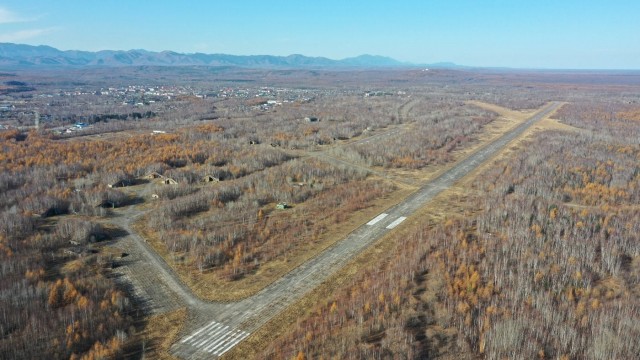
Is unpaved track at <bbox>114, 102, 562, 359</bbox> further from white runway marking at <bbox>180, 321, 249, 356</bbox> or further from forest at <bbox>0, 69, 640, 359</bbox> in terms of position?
forest at <bbox>0, 69, 640, 359</bbox>

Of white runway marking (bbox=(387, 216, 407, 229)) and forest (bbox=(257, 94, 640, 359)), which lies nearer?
forest (bbox=(257, 94, 640, 359))

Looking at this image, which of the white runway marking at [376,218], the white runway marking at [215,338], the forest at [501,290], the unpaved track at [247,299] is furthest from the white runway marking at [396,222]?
the white runway marking at [215,338]

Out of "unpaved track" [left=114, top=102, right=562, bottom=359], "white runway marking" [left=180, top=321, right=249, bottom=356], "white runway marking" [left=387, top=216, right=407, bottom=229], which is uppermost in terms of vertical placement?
"white runway marking" [left=387, top=216, right=407, bottom=229]

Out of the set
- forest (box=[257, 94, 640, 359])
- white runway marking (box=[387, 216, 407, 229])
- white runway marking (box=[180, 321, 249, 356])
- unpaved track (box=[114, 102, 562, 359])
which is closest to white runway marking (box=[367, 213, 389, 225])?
unpaved track (box=[114, 102, 562, 359])

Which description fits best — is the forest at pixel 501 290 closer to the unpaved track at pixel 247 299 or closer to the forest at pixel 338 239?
the forest at pixel 338 239

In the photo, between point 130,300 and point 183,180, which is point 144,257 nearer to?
point 130,300

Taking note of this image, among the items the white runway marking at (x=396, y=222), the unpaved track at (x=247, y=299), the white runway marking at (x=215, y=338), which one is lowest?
the white runway marking at (x=215, y=338)

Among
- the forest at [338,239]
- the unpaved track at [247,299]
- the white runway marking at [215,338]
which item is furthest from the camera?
the unpaved track at [247,299]

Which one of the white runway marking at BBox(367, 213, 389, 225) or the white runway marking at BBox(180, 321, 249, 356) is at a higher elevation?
the white runway marking at BBox(367, 213, 389, 225)

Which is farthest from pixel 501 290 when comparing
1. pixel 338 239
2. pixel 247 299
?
pixel 247 299
